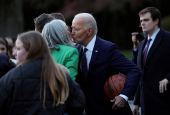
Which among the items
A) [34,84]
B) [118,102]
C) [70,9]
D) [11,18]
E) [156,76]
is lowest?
[11,18]

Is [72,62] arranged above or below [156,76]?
above

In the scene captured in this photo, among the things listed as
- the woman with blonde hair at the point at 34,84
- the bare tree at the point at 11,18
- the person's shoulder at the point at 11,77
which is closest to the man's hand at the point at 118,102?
the woman with blonde hair at the point at 34,84

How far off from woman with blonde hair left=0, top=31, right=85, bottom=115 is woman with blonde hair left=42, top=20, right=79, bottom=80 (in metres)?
0.67

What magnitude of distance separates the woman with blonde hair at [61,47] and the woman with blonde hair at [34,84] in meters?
0.67

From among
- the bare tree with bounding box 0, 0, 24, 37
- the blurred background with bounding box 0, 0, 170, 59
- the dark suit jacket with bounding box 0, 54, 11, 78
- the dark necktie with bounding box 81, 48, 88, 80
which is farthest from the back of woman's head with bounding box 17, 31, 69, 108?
the bare tree with bounding box 0, 0, 24, 37

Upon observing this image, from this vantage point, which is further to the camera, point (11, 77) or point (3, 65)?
point (3, 65)

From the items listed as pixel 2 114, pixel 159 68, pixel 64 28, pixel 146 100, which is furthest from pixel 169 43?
pixel 2 114

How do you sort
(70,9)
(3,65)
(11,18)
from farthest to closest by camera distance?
1. (11,18)
2. (70,9)
3. (3,65)

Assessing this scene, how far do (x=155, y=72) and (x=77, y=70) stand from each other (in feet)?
5.06

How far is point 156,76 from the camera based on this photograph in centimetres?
513

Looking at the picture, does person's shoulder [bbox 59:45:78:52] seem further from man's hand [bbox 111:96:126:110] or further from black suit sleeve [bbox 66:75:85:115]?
man's hand [bbox 111:96:126:110]

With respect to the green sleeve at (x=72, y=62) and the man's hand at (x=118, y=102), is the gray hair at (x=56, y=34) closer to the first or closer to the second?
the green sleeve at (x=72, y=62)

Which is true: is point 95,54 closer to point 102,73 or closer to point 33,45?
point 102,73

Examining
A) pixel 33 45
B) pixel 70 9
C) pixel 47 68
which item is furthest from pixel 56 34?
pixel 70 9
